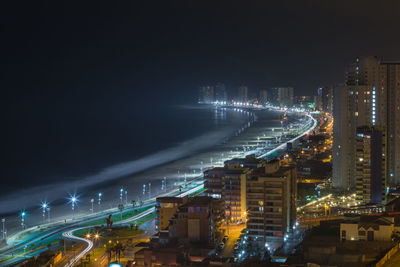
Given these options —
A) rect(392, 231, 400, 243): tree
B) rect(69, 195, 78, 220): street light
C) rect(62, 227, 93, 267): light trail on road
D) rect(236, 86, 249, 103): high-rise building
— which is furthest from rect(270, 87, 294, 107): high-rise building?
rect(392, 231, 400, 243): tree

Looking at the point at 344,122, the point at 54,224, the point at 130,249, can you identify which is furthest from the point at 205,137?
the point at 130,249

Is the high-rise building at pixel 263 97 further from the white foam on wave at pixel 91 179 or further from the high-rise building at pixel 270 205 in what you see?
the high-rise building at pixel 270 205

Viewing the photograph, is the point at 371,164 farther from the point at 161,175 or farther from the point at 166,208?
the point at 161,175

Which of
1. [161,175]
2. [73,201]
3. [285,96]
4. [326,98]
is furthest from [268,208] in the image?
[285,96]

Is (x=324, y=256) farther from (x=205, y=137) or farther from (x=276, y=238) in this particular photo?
(x=205, y=137)

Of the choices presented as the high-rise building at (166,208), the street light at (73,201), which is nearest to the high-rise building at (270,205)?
the high-rise building at (166,208)

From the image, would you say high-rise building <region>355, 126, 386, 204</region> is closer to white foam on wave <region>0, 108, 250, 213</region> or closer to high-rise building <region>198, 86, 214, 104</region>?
white foam on wave <region>0, 108, 250, 213</region>
